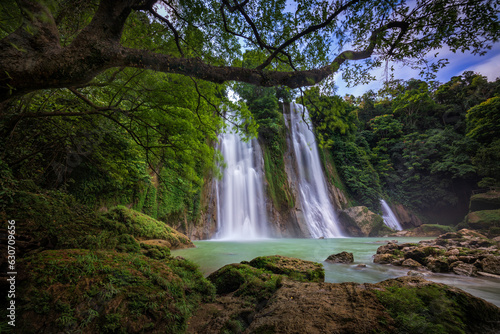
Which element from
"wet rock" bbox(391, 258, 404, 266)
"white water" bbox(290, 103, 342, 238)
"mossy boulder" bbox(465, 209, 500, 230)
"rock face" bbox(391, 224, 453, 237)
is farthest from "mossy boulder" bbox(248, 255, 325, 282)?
"mossy boulder" bbox(465, 209, 500, 230)

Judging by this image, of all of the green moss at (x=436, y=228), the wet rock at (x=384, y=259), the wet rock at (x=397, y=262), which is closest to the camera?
the wet rock at (x=397, y=262)

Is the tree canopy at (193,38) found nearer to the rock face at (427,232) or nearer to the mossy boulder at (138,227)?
the mossy boulder at (138,227)

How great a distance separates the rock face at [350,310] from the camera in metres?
1.65

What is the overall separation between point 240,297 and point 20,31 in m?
4.22

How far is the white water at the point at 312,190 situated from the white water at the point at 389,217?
866 cm

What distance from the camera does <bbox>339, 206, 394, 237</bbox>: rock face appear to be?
61.8ft

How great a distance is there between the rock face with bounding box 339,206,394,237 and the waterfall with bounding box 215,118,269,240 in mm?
8948

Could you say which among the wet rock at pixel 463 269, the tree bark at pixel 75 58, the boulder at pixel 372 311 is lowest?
the wet rock at pixel 463 269

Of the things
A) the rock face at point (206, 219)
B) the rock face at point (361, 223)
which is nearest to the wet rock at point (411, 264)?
the rock face at point (206, 219)

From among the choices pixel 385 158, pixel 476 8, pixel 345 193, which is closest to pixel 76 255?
pixel 476 8

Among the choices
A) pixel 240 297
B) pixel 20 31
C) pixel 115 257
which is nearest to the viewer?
pixel 20 31

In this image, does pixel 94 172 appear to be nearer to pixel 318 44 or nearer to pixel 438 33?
pixel 318 44

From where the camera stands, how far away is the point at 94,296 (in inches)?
70.8

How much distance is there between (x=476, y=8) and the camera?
2975 mm
